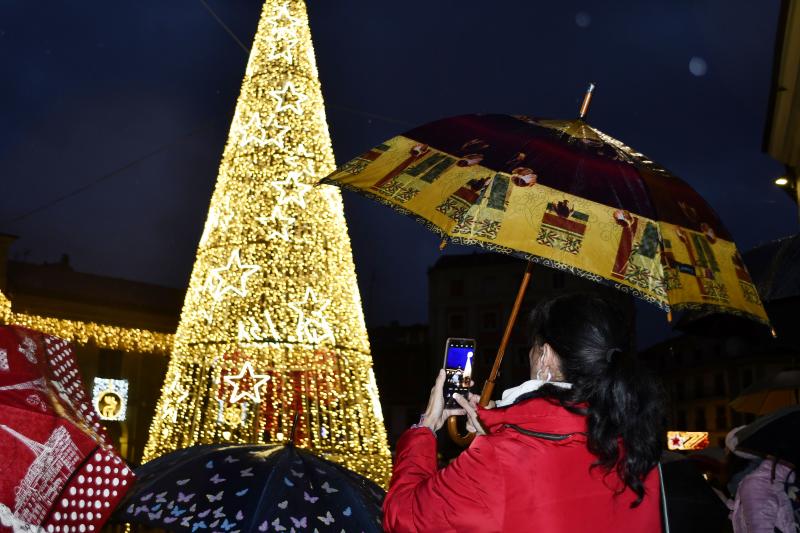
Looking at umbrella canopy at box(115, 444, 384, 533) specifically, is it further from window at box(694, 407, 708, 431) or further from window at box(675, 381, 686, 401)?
window at box(675, 381, 686, 401)

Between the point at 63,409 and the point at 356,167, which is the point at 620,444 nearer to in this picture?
the point at 63,409

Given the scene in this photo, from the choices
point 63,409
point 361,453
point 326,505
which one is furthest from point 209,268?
point 63,409

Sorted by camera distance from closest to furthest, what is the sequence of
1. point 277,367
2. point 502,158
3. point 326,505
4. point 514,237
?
1. point 514,237
2. point 502,158
3. point 326,505
4. point 277,367

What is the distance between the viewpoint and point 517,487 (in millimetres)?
2076

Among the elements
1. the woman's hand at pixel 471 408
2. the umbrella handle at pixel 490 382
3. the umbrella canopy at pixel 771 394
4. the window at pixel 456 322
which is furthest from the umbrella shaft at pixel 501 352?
the window at pixel 456 322

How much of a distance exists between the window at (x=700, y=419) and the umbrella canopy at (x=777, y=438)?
199 ft

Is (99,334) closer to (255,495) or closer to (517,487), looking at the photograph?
(255,495)

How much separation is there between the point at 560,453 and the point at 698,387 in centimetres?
6503

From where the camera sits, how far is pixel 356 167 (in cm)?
362

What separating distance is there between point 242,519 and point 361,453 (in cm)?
531

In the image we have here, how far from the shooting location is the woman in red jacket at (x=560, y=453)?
6.80ft

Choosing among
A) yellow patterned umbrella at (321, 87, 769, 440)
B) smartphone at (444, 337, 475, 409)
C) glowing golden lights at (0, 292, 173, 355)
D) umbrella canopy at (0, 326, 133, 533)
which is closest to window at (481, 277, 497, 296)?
glowing golden lights at (0, 292, 173, 355)

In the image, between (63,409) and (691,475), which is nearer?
(63,409)

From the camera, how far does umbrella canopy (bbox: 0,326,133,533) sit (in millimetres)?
1973
